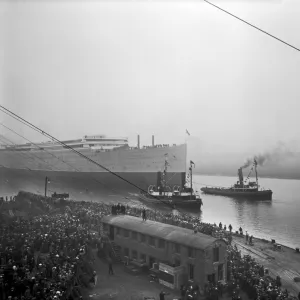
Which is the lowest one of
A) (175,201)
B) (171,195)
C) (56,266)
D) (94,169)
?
(56,266)

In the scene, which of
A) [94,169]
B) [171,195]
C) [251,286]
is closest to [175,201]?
[171,195]

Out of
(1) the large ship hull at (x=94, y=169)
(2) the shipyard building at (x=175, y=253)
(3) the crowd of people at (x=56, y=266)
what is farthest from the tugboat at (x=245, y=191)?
(2) the shipyard building at (x=175, y=253)

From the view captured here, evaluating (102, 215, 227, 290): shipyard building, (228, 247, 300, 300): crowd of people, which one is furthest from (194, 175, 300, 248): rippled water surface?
(102, 215, 227, 290): shipyard building

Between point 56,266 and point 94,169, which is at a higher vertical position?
point 94,169

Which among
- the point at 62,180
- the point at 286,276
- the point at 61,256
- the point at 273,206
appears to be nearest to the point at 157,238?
the point at 61,256

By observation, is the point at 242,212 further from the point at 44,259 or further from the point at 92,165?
the point at 44,259

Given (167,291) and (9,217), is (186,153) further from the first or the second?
(167,291)

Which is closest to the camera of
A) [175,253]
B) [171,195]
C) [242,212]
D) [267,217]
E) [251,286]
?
[175,253]

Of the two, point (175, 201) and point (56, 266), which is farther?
point (175, 201)
